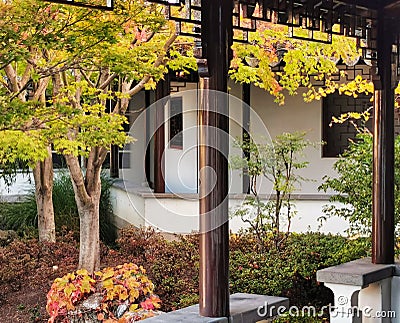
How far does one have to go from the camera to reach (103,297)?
5.93m

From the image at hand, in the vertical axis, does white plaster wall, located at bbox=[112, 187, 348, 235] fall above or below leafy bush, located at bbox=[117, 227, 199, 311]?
above

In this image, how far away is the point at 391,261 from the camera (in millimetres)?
4141

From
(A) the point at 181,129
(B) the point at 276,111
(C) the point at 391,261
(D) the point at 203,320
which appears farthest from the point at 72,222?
(D) the point at 203,320

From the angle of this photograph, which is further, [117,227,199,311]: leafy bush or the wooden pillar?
the wooden pillar

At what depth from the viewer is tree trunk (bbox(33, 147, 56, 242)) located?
855 cm

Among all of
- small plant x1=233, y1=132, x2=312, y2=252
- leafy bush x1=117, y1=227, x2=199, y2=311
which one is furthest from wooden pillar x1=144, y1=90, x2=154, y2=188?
small plant x1=233, y1=132, x2=312, y2=252

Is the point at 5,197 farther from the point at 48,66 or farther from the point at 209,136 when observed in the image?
the point at 209,136

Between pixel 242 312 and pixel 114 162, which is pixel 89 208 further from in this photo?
pixel 242 312

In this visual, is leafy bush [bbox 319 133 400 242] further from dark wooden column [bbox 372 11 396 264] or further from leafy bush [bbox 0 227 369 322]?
dark wooden column [bbox 372 11 396 264]

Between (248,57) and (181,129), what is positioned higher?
(248,57)

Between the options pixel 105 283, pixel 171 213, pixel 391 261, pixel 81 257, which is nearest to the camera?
pixel 391 261

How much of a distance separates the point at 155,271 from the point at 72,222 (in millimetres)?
2730

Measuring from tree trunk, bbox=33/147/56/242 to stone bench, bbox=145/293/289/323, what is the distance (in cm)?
589

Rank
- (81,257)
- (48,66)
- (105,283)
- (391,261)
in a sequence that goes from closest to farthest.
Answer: (391,261)
(105,283)
(48,66)
(81,257)
